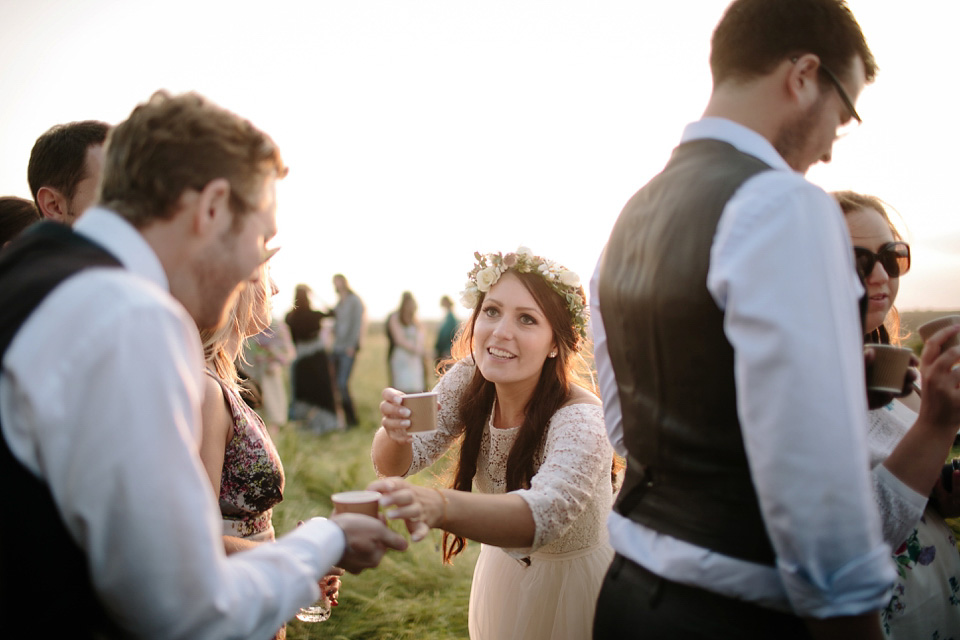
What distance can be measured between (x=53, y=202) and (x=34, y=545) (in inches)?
86.3

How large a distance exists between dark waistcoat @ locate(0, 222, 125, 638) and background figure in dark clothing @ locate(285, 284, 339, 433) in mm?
8992

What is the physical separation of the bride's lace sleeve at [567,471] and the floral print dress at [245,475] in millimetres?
924

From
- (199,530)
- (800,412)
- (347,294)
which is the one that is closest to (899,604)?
(800,412)

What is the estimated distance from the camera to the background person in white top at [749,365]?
1154 mm

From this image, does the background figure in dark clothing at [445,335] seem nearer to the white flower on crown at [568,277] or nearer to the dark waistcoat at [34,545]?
the white flower on crown at [568,277]

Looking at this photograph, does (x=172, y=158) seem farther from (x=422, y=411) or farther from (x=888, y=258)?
(x=888, y=258)

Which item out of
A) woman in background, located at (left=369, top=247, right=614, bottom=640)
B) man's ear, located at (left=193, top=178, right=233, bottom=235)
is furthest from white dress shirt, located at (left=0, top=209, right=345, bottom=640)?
woman in background, located at (left=369, top=247, right=614, bottom=640)

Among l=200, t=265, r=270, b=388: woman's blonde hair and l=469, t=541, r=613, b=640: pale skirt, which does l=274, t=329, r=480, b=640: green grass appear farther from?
l=200, t=265, r=270, b=388: woman's blonde hair

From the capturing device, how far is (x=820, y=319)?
116 centimetres

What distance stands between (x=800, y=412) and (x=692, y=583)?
0.49 m

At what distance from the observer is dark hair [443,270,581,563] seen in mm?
2625

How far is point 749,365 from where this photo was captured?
46.6 inches

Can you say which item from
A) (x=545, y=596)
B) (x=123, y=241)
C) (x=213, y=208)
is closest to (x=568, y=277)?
(x=545, y=596)

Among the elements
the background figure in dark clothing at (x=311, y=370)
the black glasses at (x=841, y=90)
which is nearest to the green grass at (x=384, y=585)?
the black glasses at (x=841, y=90)
